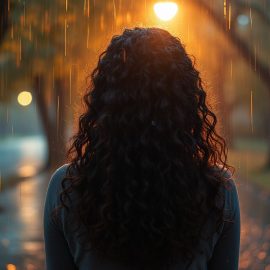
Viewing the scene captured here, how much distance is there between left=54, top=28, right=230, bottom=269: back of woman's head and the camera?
5.86 ft

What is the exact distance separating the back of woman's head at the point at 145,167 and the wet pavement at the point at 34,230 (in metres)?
5.87

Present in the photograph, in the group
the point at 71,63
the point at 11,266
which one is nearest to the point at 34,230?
the point at 11,266

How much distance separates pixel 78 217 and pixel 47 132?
26.6 metres

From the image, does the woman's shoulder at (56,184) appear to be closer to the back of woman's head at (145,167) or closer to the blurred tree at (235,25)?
the back of woman's head at (145,167)

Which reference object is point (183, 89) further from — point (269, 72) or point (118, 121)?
point (269, 72)

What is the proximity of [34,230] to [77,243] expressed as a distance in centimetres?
892

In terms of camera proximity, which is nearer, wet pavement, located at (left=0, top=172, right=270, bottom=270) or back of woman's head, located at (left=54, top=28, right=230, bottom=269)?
back of woman's head, located at (left=54, top=28, right=230, bottom=269)

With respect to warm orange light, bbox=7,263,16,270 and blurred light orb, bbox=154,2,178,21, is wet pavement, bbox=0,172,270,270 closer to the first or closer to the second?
warm orange light, bbox=7,263,16,270

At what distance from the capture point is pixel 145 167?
1.78 m

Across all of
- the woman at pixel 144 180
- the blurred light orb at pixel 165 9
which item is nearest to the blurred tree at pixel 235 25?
the blurred light orb at pixel 165 9

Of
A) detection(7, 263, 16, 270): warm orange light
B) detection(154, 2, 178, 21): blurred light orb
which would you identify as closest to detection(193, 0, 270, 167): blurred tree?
detection(154, 2, 178, 21): blurred light orb

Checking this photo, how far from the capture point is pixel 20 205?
580 inches

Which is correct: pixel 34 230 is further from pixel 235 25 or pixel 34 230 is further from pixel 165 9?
pixel 235 25

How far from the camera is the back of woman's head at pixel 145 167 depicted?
179 centimetres
